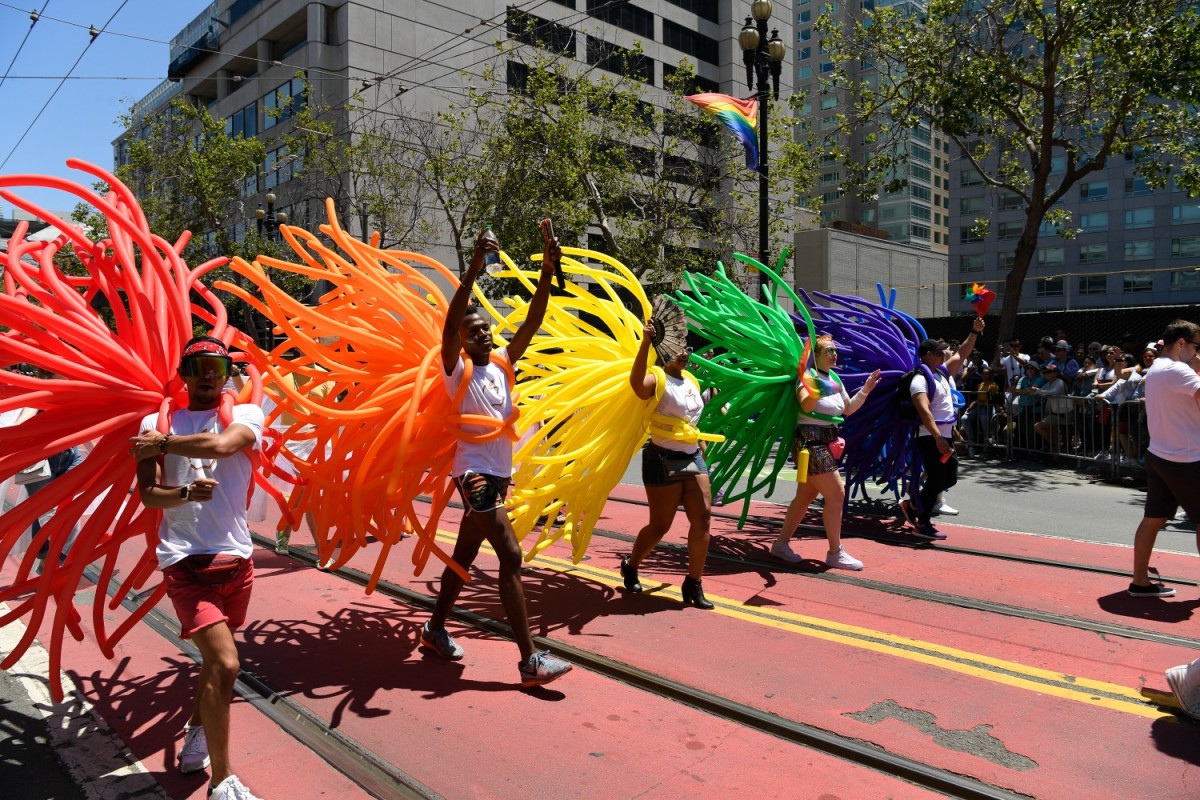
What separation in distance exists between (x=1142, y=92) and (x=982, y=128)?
2.58m

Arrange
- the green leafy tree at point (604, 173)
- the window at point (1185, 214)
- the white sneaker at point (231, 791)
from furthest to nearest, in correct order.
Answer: the window at point (1185, 214)
the green leafy tree at point (604, 173)
the white sneaker at point (231, 791)

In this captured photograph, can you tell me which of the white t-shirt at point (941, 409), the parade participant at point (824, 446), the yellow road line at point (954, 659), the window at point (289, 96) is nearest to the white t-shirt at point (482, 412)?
the yellow road line at point (954, 659)

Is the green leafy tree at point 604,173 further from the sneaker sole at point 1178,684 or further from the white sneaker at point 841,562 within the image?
the sneaker sole at point 1178,684

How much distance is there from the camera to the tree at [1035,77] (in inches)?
520

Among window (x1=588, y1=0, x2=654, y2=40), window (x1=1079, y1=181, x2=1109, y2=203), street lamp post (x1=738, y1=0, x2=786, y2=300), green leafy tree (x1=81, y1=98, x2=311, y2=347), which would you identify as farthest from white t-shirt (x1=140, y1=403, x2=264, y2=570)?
window (x1=1079, y1=181, x2=1109, y2=203)

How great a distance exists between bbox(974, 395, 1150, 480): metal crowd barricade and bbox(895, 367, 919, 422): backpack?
5285mm

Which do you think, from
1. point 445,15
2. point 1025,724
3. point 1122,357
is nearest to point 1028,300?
point 1122,357

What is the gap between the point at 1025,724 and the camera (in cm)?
395

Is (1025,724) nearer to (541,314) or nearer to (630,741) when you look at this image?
(630,741)

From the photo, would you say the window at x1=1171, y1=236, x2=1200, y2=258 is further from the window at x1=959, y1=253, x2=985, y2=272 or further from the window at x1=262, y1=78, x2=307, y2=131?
the window at x1=262, y1=78, x2=307, y2=131

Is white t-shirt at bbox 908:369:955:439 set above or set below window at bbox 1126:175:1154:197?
below

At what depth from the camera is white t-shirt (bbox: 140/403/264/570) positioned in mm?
3424

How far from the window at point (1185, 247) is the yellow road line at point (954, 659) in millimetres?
52817

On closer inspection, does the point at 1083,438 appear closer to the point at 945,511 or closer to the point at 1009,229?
the point at 945,511
